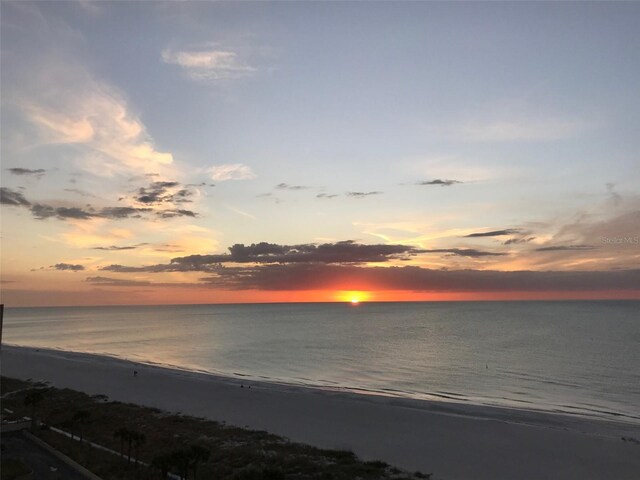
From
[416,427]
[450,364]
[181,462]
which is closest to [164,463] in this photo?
[181,462]

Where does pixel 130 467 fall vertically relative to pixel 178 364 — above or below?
above

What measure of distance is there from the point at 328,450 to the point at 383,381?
3246 cm

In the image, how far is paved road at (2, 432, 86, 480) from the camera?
66.0ft

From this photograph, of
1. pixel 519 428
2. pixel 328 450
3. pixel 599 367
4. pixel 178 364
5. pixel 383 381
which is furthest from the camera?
pixel 178 364

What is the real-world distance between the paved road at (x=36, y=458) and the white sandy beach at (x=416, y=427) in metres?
13.4

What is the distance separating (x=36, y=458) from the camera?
22.2 meters

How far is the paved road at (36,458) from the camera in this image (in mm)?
20114

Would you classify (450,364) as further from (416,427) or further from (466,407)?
(416,427)

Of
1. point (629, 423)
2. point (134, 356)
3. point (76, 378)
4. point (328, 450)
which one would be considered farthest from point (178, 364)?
point (629, 423)

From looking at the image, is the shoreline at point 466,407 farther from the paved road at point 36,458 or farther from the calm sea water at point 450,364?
the paved road at point 36,458

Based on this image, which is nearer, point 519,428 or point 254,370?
point 519,428

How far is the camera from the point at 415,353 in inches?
3438

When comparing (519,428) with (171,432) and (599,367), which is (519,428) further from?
(599,367)

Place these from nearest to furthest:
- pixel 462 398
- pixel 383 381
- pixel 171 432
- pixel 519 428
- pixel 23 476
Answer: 1. pixel 23 476
2. pixel 171 432
3. pixel 519 428
4. pixel 462 398
5. pixel 383 381
